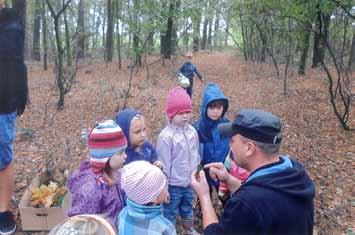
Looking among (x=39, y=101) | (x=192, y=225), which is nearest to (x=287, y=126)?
(x=192, y=225)

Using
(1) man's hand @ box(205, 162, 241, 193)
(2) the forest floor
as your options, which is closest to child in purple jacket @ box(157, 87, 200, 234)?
(1) man's hand @ box(205, 162, 241, 193)

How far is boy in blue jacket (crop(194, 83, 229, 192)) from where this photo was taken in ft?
11.5

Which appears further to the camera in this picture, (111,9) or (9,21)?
(111,9)

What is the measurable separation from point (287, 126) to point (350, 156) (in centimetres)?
162

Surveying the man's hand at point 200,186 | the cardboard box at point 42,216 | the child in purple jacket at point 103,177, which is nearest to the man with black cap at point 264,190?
the man's hand at point 200,186

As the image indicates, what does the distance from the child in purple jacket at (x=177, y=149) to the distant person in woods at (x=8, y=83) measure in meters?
1.27

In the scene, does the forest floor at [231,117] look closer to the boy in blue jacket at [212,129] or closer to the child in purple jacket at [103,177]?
the boy in blue jacket at [212,129]

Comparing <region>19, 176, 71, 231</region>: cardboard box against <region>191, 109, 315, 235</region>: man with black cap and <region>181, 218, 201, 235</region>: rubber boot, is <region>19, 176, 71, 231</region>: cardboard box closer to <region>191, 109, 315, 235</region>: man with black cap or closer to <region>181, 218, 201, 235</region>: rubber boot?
<region>181, 218, 201, 235</region>: rubber boot

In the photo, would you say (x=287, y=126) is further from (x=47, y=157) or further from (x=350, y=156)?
(x=47, y=157)

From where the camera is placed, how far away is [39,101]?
30.3 ft

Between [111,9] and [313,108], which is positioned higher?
[111,9]

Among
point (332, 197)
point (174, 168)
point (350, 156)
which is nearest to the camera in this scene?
point (174, 168)

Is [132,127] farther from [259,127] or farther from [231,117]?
[231,117]

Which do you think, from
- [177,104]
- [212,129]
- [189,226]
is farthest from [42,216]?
[212,129]
